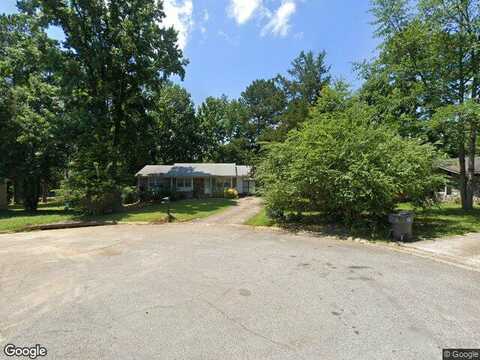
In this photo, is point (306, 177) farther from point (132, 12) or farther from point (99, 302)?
point (132, 12)

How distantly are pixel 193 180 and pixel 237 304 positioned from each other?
85.6 feet

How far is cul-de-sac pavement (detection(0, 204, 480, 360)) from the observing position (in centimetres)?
316

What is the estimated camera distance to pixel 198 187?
29.9 metres

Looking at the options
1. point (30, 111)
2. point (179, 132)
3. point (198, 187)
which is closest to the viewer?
point (30, 111)

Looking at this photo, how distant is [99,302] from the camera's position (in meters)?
4.32

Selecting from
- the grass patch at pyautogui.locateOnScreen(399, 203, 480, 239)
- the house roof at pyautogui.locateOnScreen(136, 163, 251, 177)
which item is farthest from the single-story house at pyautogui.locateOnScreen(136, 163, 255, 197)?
the grass patch at pyautogui.locateOnScreen(399, 203, 480, 239)

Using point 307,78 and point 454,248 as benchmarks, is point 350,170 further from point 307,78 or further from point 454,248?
point 307,78

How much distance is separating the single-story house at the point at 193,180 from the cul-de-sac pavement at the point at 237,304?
858 inches

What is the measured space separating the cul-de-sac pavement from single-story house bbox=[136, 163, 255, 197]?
21.8 metres

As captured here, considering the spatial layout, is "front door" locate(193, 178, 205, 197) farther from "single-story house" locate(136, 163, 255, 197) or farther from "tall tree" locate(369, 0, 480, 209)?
"tall tree" locate(369, 0, 480, 209)

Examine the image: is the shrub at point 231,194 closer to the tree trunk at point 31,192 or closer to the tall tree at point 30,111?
the tall tree at point 30,111

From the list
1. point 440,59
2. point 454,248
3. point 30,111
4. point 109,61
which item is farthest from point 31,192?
point 440,59

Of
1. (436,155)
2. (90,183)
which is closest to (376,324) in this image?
(436,155)

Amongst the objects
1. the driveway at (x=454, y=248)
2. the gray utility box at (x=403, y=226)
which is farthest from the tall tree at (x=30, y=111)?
the driveway at (x=454, y=248)
